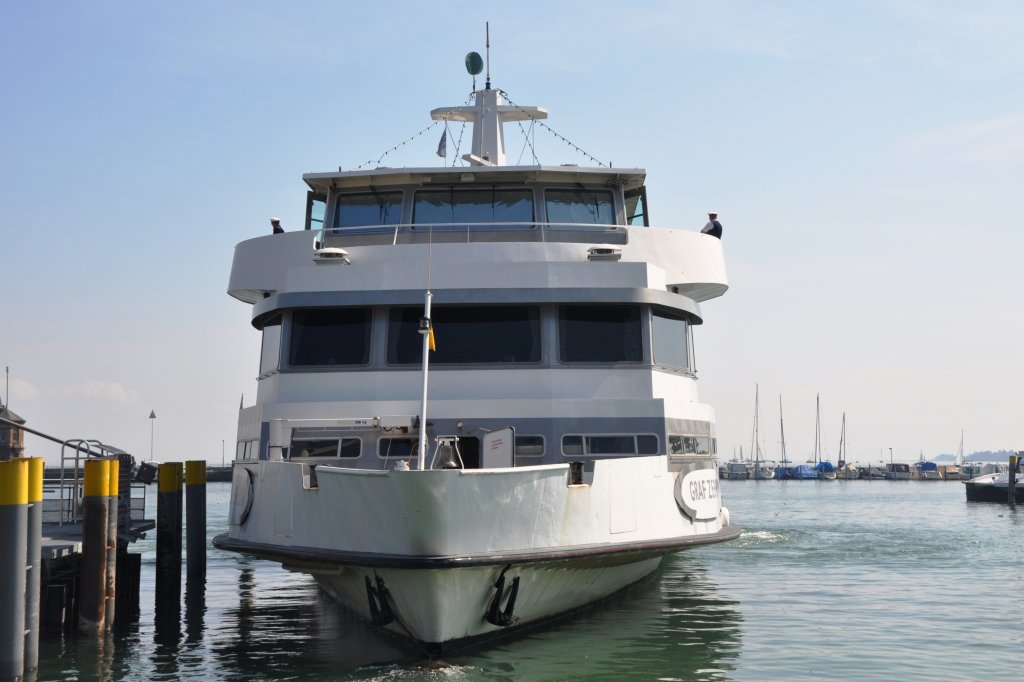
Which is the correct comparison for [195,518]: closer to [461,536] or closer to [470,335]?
[470,335]

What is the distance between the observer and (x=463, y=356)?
560 inches

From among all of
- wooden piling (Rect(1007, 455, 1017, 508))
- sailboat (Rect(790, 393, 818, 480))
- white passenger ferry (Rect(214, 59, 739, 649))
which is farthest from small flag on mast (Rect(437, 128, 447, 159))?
sailboat (Rect(790, 393, 818, 480))

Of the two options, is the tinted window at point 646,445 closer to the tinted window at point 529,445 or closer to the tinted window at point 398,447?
the tinted window at point 529,445

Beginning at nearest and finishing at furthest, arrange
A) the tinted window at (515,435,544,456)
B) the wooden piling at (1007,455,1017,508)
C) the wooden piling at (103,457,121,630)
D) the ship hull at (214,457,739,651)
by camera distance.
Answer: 1. the ship hull at (214,457,739,651)
2. the tinted window at (515,435,544,456)
3. the wooden piling at (103,457,121,630)
4. the wooden piling at (1007,455,1017,508)

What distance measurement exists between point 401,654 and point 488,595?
1.30 m

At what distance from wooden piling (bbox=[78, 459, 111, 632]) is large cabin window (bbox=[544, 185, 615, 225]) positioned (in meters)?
7.41

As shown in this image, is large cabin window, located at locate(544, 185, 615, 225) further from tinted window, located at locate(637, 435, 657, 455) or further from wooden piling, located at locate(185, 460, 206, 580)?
wooden piling, located at locate(185, 460, 206, 580)

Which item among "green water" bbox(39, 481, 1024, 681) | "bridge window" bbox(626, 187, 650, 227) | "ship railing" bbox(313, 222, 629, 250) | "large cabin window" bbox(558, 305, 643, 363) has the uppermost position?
"bridge window" bbox(626, 187, 650, 227)

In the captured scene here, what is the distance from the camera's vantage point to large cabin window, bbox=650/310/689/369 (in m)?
14.8

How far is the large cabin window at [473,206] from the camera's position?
16.1m

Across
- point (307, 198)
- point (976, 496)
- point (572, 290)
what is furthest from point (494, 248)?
point (976, 496)

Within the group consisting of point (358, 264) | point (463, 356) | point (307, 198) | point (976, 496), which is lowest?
point (976, 496)

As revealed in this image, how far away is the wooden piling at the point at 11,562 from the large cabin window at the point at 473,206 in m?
7.02

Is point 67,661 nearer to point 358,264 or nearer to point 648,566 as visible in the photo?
point 358,264
